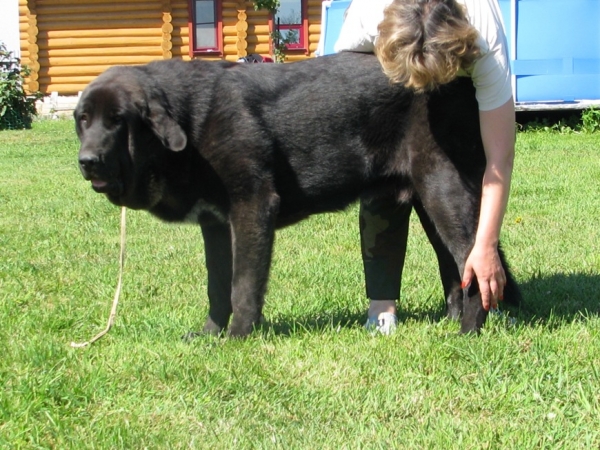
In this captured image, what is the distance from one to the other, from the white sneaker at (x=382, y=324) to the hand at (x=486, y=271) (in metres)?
0.50

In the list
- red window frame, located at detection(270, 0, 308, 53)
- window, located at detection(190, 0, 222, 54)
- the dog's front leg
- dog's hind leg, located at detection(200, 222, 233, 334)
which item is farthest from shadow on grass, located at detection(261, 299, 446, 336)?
window, located at detection(190, 0, 222, 54)

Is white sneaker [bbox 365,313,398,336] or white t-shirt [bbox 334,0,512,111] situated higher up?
white t-shirt [bbox 334,0,512,111]

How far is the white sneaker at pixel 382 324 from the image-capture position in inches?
153

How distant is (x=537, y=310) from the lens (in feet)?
13.7

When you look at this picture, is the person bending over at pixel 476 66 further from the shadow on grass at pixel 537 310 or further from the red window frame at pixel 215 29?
the red window frame at pixel 215 29

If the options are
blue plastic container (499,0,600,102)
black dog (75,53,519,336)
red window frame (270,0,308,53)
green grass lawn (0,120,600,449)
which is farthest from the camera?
red window frame (270,0,308,53)

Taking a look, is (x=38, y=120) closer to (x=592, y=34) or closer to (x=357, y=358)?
(x=592, y=34)

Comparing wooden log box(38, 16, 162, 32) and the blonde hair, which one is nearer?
the blonde hair

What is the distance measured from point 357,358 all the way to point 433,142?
3.44ft

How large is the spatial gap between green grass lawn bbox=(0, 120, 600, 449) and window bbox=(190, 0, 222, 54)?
53.4 feet

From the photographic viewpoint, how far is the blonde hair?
11.3 feet

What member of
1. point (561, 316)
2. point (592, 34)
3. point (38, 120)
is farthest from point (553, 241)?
point (38, 120)

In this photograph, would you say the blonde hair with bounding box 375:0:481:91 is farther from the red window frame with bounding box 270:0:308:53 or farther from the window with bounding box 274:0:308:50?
the window with bounding box 274:0:308:50

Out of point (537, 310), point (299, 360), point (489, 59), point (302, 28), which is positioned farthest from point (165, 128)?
point (302, 28)
